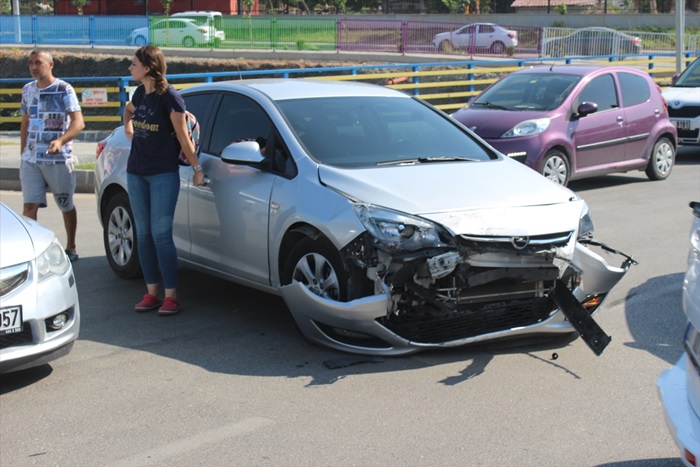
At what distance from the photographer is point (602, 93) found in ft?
41.0

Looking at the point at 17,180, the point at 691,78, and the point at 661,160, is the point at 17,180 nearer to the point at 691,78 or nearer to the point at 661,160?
the point at 661,160

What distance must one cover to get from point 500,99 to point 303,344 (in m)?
7.36

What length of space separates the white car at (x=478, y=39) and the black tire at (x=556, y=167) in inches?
970

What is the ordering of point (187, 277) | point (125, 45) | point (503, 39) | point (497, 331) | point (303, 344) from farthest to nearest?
point (125, 45)
point (503, 39)
point (187, 277)
point (303, 344)
point (497, 331)

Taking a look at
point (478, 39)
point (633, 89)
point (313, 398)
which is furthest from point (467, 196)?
point (478, 39)

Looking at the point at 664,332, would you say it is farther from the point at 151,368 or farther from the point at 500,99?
the point at 500,99

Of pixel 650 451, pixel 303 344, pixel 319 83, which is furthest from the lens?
pixel 319 83

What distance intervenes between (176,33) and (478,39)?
1378 centimetres

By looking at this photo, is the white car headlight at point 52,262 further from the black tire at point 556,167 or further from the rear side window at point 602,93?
the rear side window at point 602,93

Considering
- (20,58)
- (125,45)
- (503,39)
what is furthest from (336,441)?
(20,58)

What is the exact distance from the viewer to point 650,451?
4332 millimetres

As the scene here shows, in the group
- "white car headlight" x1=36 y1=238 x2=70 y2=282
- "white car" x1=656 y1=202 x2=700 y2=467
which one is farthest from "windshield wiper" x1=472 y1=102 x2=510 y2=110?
"white car" x1=656 y1=202 x2=700 y2=467

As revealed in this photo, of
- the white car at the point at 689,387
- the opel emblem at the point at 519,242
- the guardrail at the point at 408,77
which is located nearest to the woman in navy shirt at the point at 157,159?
the opel emblem at the point at 519,242

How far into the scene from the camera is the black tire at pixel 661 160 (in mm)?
13234
